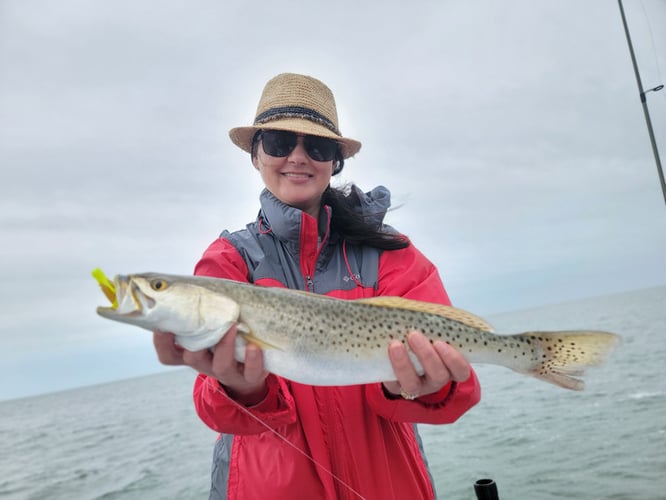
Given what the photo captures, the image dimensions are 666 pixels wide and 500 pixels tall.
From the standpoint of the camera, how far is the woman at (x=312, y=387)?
3.01 m

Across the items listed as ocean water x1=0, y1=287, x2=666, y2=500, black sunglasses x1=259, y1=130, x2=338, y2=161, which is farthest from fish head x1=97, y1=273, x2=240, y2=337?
ocean water x1=0, y1=287, x2=666, y2=500

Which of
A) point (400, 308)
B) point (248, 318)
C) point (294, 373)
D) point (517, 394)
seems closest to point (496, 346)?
point (400, 308)

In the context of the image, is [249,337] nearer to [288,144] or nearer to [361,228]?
[361,228]

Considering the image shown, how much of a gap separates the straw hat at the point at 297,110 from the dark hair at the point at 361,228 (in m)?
0.60

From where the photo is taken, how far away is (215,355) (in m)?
2.89

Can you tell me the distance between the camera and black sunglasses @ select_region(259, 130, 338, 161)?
3.84 m

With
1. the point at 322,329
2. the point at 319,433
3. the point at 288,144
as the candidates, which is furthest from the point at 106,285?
the point at 288,144

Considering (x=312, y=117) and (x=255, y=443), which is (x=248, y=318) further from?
(x=312, y=117)

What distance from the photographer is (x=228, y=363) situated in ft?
9.43

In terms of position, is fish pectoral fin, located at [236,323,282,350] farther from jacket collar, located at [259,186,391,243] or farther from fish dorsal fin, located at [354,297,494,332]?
jacket collar, located at [259,186,391,243]

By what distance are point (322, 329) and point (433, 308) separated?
0.79m

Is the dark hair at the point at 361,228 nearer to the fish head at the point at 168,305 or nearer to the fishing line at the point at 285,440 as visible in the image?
the fish head at the point at 168,305

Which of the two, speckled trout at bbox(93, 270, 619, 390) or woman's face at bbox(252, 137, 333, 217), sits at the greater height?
woman's face at bbox(252, 137, 333, 217)

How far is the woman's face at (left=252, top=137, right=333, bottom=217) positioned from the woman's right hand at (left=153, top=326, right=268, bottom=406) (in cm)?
138
